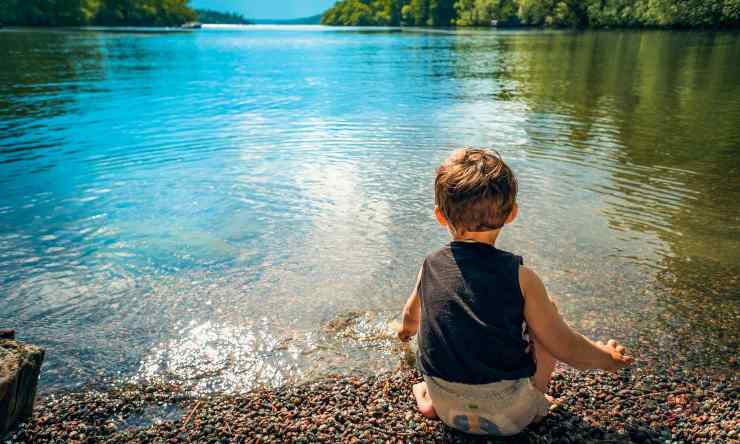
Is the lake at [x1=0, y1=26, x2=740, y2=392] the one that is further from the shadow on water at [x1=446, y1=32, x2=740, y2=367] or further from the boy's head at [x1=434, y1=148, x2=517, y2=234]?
the boy's head at [x1=434, y1=148, x2=517, y2=234]

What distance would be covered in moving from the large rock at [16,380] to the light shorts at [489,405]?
2924 mm

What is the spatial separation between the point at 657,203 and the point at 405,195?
454 cm

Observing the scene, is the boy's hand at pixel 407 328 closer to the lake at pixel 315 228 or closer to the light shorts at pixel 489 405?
the light shorts at pixel 489 405

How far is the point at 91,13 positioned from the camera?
132 metres

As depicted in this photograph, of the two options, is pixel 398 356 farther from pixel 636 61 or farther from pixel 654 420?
pixel 636 61

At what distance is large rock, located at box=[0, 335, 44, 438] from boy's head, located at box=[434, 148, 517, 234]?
323cm

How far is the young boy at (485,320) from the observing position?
2.95 metres

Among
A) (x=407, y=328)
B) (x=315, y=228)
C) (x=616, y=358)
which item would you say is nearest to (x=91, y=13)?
(x=315, y=228)

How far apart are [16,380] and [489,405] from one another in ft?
10.9

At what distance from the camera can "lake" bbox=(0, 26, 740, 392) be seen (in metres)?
4.97

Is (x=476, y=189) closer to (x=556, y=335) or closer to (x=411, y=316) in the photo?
(x=556, y=335)

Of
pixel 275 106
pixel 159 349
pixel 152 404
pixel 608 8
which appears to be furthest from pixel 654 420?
pixel 608 8

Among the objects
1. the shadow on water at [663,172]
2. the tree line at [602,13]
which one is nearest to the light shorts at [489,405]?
the shadow on water at [663,172]

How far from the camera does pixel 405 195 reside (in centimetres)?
942
